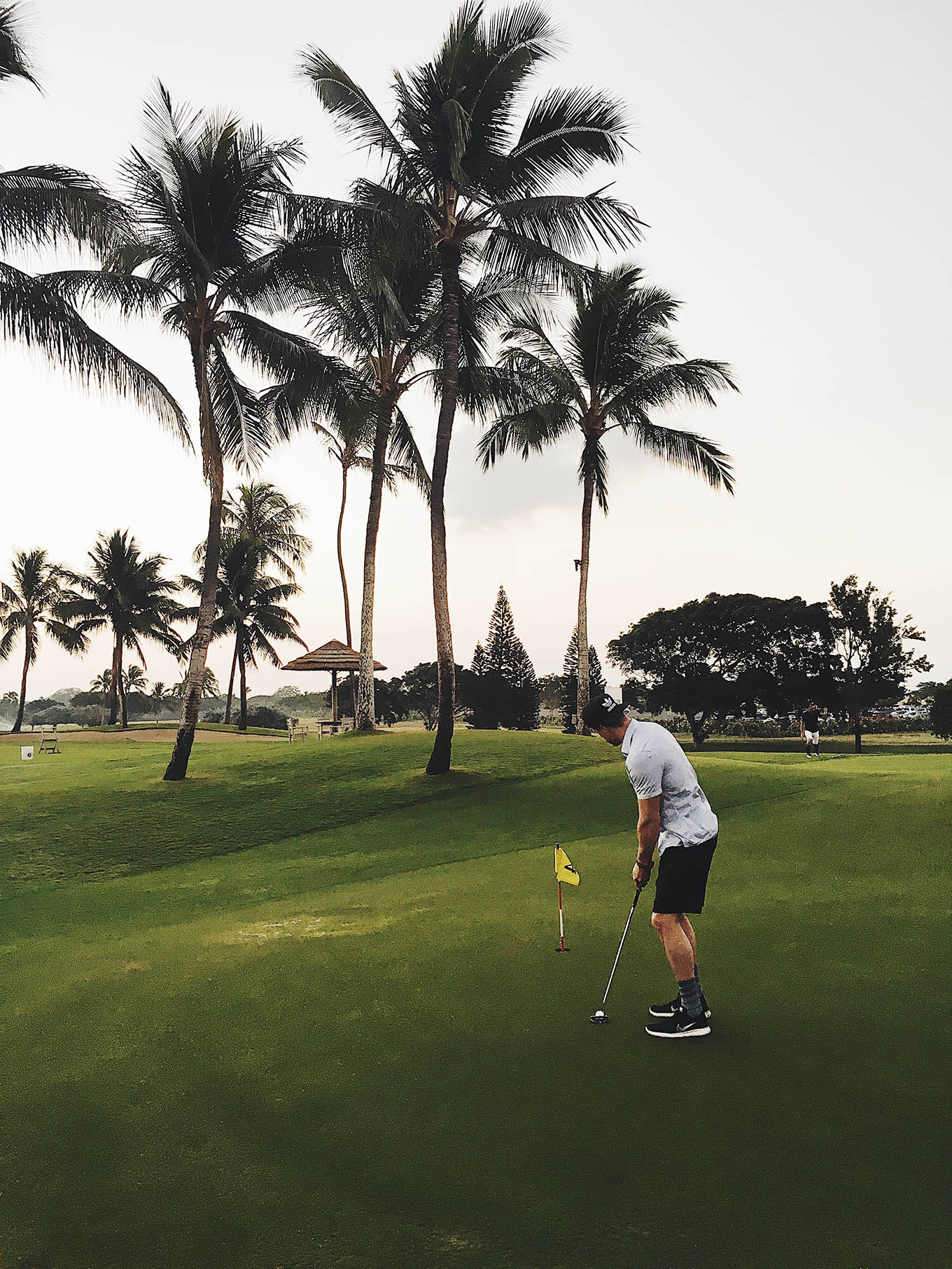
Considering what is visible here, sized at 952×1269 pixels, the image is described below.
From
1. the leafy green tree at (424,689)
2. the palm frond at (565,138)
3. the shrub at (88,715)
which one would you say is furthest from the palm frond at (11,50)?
the shrub at (88,715)

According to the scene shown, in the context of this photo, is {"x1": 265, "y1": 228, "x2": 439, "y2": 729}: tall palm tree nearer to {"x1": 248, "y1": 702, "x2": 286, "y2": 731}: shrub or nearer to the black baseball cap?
the black baseball cap

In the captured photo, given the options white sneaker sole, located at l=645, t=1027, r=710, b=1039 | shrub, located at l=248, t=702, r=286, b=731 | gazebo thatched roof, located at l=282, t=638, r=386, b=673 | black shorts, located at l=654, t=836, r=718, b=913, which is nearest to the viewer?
white sneaker sole, located at l=645, t=1027, r=710, b=1039

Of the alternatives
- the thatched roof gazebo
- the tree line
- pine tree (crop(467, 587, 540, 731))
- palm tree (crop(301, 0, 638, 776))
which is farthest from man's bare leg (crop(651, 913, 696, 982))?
pine tree (crop(467, 587, 540, 731))

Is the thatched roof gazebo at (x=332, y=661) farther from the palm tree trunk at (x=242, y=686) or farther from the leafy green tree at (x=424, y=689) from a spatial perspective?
the leafy green tree at (x=424, y=689)

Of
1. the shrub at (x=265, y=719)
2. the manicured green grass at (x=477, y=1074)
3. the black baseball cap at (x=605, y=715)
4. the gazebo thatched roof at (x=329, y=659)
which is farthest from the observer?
the shrub at (x=265, y=719)

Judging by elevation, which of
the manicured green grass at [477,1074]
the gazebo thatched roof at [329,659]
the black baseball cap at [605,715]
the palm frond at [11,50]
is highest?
the palm frond at [11,50]

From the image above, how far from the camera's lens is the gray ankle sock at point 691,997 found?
4.99 m

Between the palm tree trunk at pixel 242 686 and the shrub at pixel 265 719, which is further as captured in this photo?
the shrub at pixel 265 719

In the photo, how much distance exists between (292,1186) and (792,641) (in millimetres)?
43625

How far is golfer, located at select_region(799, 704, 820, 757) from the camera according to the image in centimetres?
3073

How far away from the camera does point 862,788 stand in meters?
14.2

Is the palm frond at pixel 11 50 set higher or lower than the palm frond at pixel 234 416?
higher

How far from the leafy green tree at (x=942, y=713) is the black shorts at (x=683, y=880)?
3859cm

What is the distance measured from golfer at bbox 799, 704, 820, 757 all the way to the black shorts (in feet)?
85.1
